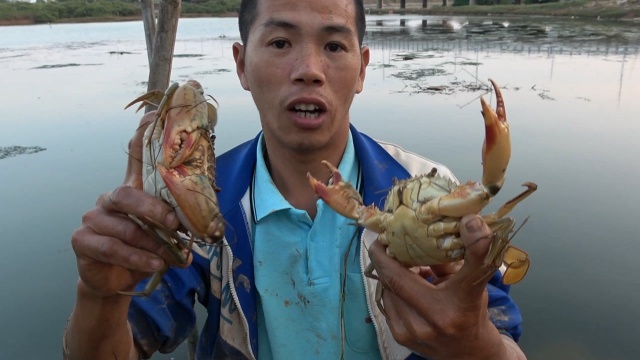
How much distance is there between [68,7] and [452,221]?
6095 cm

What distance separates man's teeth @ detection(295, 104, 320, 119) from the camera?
A: 7.59ft

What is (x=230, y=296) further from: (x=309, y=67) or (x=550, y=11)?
(x=550, y=11)

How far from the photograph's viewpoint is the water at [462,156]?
5273 mm

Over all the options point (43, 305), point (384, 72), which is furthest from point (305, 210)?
point (384, 72)

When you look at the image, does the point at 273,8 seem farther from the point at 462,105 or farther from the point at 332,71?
the point at 462,105

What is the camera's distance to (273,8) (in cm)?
238

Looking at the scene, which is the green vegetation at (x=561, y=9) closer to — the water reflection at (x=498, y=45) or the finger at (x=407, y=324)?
the water reflection at (x=498, y=45)

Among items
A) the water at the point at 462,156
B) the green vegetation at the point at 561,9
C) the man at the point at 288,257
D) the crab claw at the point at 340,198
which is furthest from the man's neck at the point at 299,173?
the green vegetation at the point at 561,9

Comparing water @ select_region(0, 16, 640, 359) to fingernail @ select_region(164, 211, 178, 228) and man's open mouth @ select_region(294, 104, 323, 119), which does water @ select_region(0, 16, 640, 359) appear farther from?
fingernail @ select_region(164, 211, 178, 228)

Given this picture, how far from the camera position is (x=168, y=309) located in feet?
7.68

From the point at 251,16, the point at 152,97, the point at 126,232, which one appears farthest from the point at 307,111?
the point at 126,232

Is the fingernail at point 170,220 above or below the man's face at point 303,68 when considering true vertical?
below

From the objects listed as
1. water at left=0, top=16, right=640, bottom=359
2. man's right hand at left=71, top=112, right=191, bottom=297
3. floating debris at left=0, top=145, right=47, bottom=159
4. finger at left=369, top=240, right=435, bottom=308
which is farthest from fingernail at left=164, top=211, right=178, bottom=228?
floating debris at left=0, top=145, right=47, bottom=159

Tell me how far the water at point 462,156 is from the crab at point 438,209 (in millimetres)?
2709
